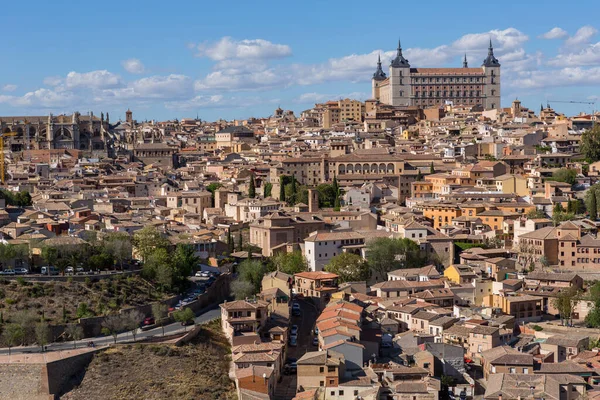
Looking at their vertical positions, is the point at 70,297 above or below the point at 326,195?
below

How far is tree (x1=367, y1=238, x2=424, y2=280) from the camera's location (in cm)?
3941

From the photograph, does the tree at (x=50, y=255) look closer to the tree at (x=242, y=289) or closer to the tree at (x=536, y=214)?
Result: the tree at (x=242, y=289)

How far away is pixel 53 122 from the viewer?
81.6 meters

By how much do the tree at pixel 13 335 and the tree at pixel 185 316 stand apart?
4.77 metres

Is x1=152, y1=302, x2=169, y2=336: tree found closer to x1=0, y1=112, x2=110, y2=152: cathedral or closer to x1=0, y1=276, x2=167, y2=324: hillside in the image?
x1=0, y1=276, x2=167, y2=324: hillside

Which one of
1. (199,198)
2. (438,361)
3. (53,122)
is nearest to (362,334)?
(438,361)

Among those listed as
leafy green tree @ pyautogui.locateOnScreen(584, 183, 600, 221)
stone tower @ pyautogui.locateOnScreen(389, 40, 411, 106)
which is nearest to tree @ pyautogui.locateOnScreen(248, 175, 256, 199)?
leafy green tree @ pyautogui.locateOnScreen(584, 183, 600, 221)

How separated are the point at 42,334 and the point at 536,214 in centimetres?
2162

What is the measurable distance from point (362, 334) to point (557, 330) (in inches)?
255

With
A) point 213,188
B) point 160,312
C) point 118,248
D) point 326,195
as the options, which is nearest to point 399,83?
point 213,188

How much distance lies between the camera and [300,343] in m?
33.2

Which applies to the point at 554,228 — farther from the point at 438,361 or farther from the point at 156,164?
the point at 156,164

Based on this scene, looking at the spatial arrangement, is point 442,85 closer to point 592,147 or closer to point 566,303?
point 592,147

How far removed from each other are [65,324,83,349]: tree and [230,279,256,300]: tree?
5.95 meters
